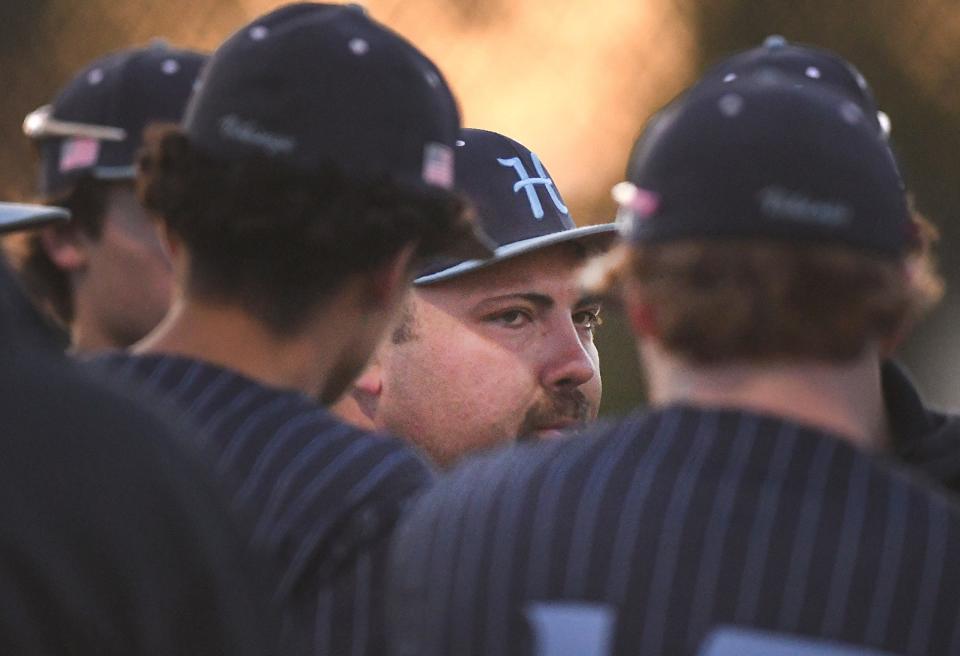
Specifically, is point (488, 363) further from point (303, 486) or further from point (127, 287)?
point (303, 486)

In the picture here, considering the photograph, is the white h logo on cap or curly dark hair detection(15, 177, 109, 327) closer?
curly dark hair detection(15, 177, 109, 327)

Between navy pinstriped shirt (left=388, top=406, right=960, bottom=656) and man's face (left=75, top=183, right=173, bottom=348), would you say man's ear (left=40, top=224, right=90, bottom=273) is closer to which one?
man's face (left=75, top=183, right=173, bottom=348)

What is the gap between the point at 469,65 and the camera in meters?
5.46

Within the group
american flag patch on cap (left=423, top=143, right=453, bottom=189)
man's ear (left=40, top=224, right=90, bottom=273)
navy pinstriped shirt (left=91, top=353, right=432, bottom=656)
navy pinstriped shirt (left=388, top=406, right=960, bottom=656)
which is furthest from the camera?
man's ear (left=40, top=224, right=90, bottom=273)

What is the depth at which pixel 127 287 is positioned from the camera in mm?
2289

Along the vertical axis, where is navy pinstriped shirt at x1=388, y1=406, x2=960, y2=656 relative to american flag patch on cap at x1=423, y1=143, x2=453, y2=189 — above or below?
below

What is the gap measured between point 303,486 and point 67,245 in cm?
70

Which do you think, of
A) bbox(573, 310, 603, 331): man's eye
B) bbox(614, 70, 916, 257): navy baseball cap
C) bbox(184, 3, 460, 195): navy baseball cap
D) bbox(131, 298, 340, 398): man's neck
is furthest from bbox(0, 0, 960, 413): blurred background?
bbox(614, 70, 916, 257): navy baseball cap

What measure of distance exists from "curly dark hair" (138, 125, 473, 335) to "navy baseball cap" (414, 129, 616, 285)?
1308 mm

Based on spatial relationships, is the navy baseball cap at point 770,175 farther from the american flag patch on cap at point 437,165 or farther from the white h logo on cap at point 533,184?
the white h logo on cap at point 533,184

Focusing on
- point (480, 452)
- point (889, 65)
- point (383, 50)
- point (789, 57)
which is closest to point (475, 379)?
point (480, 452)

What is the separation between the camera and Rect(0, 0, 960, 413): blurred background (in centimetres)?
505

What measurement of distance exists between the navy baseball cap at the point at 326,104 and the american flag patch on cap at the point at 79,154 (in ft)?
1.26

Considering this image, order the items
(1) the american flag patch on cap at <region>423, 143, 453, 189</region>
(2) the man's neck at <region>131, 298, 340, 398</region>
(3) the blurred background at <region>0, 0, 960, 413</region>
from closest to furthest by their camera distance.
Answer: (2) the man's neck at <region>131, 298, 340, 398</region>
(1) the american flag patch on cap at <region>423, 143, 453, 189</region>
(3) the blurred background at <region>0, 0, 960, 413</region>
